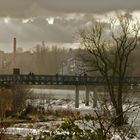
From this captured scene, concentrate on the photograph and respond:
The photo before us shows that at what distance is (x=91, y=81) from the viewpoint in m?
92.8

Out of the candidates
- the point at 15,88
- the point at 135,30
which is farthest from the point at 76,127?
the point at 15,88

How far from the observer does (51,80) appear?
94500mm

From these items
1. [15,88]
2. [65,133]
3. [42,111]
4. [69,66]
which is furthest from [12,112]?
[69,66]

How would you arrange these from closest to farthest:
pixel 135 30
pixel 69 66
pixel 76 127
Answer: pixel 76 127, pixel 135 30, pixel 69 66

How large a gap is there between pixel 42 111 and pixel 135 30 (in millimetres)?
12408

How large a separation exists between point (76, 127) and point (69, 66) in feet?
568

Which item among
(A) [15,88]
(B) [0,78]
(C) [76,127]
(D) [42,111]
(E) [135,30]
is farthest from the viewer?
(B) [0,78]

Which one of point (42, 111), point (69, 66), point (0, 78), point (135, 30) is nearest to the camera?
point (135, 30)

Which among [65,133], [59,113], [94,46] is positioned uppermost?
[94,46]

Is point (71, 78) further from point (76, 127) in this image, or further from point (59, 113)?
point (76, 127)

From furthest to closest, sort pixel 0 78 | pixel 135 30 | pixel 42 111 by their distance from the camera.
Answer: pixel 0 78 → pixel 42 111 → pixel 135 30

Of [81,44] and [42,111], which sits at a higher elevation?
[81,44]

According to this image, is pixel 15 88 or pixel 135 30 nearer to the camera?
pixel 135 30

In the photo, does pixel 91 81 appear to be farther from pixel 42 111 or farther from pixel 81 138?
pixel 81 138
